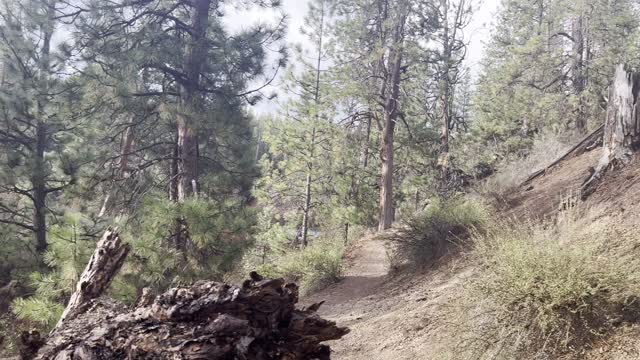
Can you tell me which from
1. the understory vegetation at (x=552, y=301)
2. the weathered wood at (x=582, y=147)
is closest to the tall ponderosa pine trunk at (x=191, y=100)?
the understory vegetation at (x=552, y=301)

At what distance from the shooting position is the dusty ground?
13.3 ft

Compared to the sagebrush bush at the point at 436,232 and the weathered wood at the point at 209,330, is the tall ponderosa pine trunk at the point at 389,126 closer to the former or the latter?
the sagebrush bush at the point at 436,232

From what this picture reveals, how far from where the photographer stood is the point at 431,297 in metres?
6.57

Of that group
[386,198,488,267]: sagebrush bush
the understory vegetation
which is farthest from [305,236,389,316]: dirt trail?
the understory vegetation

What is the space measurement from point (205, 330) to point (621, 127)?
262 inches

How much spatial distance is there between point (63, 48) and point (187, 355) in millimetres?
7290

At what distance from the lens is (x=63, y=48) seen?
8258 mm

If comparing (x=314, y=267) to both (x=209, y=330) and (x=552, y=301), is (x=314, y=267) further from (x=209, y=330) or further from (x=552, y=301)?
(x=209, y=330)

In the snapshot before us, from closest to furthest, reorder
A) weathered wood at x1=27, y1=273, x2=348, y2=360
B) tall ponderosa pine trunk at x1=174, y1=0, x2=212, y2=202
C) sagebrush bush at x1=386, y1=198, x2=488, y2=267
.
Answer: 1. weathered wood at x1=27, y1=273, x2=348, y2=360
2. tall ponderosa pine trunk at x1=174, y1=0, x2=212, y2=202
3. sagebrush bush at x1=386, y1=198, x2=488, y2=267

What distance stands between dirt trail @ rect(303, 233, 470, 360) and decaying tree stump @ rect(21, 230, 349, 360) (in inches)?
49.7

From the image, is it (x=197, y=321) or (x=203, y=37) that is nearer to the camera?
(x=197, y=321)

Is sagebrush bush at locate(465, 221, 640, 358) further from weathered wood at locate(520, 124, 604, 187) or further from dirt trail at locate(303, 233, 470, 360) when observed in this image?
weathered wood at locate(520, 124, 604, 187)

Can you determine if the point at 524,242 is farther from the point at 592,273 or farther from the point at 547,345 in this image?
the point at 547,345

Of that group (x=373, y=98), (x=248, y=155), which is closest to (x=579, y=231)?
(x=248, y=155)
